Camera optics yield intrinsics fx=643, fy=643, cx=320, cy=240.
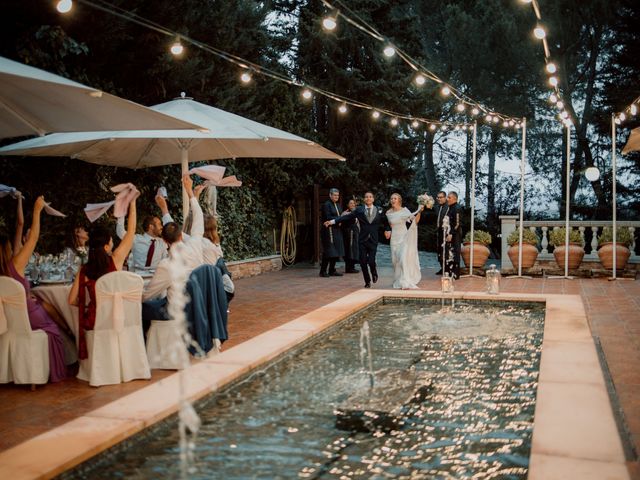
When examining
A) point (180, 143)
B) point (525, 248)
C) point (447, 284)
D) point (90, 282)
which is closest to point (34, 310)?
point (90, 282)

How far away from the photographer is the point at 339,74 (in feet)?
57.3

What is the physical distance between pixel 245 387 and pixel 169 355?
1.21 metres

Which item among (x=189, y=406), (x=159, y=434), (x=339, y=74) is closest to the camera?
(x=159, y=434)

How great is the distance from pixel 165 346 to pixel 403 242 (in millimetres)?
6182

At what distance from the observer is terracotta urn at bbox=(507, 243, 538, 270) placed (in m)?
13.1

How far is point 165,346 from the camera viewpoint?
535cm

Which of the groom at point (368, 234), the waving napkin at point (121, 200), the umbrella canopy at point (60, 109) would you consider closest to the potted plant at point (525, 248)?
the groom at point (368, 234)

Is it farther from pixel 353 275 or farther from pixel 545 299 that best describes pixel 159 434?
pixel 353 275

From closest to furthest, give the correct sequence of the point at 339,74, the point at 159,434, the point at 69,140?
the point at 159,434 < the point at 69,140 < the point at 339,74

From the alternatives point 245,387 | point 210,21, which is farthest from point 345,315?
point 210,21

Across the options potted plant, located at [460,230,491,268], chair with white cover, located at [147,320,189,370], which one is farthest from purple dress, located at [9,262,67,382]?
potted plant, located at [460,230,491,268]

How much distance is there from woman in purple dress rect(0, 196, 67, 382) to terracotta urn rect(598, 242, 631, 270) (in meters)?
10.9

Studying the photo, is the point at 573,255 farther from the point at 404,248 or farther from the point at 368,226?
the point at 368,226

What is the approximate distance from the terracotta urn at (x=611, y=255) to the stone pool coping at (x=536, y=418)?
306 inches
